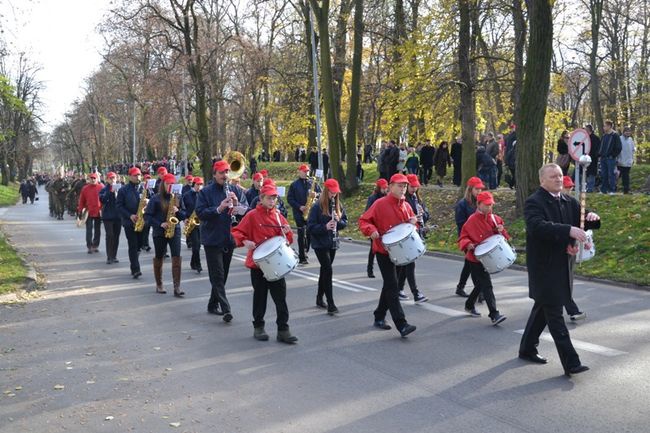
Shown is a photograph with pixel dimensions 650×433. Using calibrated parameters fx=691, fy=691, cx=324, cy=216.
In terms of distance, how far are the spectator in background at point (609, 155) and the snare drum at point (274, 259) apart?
13012mm

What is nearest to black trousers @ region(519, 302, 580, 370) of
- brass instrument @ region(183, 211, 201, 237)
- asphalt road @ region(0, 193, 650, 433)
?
asphalt road @ region(0, 193, 650, 433)

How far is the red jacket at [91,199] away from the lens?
57.1ft

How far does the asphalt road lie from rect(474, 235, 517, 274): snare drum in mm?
783

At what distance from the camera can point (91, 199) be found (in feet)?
57.2

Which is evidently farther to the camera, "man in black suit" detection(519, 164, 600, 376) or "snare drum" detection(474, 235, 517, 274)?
"snare drum" detection(474, 235, 517, 274)

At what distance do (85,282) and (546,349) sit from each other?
8.67 meters

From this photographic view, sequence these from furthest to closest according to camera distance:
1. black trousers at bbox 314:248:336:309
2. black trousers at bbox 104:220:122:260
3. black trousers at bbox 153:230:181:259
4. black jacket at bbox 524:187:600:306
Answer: black trousers at bbox 104:220:122:260 → black trousers at bbox 153:230:181:259 → black trousers at bbox 314:248:336:309 → black jacket at bbox 524:187:600:306

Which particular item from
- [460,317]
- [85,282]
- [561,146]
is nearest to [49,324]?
[85,282]

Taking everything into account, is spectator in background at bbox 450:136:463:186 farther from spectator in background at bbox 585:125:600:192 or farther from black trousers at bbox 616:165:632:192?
black trousers at bbox 616:165:632:192

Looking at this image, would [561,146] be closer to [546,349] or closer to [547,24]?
[547,24]

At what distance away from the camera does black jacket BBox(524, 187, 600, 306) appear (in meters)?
6.31

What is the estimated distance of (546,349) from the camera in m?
7.54

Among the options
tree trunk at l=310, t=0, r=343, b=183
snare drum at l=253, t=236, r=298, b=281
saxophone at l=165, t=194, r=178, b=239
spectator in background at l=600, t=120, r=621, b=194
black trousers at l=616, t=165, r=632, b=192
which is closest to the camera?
snare drum at l=253, t=236, r=298, b=281

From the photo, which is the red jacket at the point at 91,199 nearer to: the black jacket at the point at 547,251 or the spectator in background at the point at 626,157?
the black jacket at the point at 547,251
